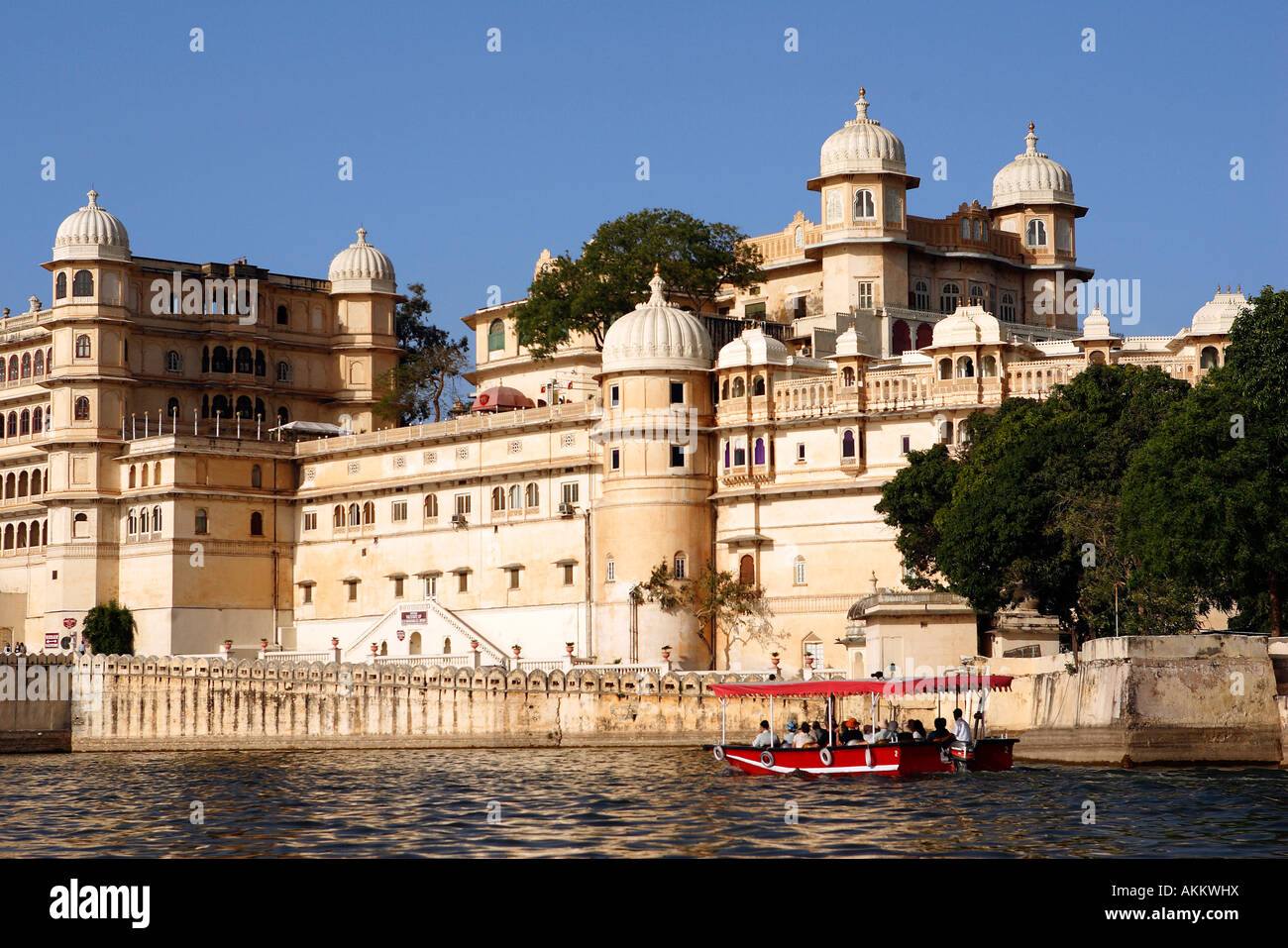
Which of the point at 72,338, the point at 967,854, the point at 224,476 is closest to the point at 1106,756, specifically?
the point at 967,854

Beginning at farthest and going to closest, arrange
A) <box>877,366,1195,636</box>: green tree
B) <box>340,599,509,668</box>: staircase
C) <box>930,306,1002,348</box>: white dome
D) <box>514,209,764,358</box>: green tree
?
1. <box>514,209,764,358</box>: green tree
2. <box>340,599,509,668</box>: staircase
3. <box>930,306,1002,348</box>: white dome
4. <box>877,366,1195,636</box>: green tree

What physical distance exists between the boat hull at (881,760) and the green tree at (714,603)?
25.6 meters

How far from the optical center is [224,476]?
8506 cm

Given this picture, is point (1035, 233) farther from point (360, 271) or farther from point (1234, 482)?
point (1234, 482)

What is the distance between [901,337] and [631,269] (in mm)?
11643

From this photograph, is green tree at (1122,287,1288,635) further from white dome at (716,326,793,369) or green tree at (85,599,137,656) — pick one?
green tree at (85,599,137,656)

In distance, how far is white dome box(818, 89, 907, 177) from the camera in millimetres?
79938

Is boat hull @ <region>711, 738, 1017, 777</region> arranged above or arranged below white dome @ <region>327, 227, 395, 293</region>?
below

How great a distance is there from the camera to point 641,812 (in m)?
35.6

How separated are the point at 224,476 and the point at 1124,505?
46993mm

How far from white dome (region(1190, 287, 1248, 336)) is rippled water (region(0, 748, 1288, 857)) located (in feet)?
80.4

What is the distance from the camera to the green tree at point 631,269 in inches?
3142

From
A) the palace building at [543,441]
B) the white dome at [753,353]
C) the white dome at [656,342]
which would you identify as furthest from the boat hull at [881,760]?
the white dome at [753,353]

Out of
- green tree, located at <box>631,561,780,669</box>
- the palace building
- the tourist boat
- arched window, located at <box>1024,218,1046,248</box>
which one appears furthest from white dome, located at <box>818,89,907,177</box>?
the tourist boat
